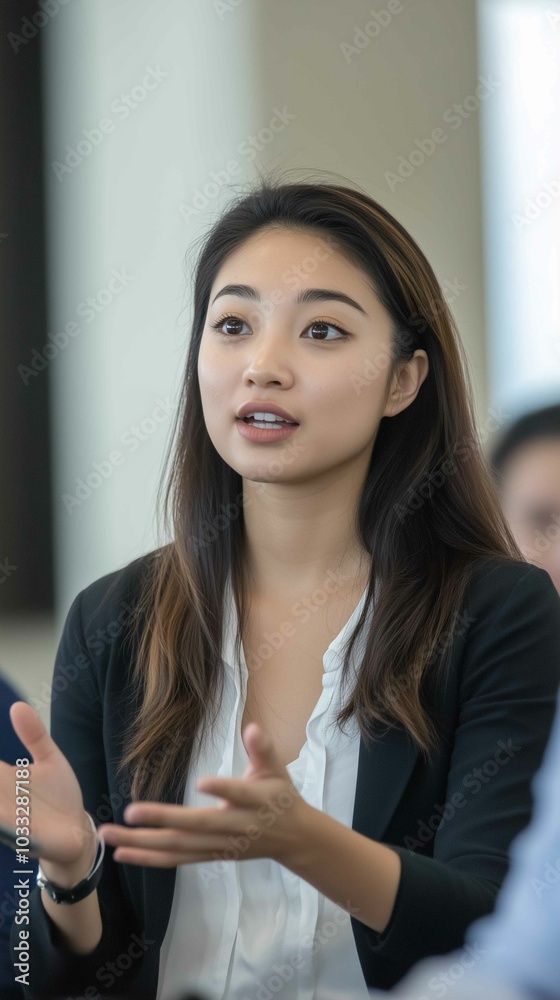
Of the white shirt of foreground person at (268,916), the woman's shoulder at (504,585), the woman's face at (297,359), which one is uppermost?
the woman's face at (297,359)

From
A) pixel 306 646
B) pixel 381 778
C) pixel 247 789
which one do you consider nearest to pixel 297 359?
pixel 306 646

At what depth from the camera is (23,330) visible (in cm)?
220

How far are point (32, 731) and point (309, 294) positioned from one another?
566 millimetres

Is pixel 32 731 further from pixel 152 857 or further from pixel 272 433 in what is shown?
pixel 272 433

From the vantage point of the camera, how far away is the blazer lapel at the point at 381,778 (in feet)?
3.50

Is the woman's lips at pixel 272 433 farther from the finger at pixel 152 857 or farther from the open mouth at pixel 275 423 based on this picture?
the finger at pixel 152 857

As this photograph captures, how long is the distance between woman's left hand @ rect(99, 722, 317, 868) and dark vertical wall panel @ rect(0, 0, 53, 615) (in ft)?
5.04

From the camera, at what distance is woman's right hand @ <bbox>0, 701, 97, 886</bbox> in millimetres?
866

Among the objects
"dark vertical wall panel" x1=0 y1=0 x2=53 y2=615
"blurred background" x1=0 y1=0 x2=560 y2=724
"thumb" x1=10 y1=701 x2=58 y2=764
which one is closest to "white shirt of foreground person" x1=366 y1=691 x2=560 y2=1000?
"thumb" x1=10 y1=701 x2=58 y2=764

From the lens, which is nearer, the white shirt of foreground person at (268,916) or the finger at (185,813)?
the finger at (185,813)

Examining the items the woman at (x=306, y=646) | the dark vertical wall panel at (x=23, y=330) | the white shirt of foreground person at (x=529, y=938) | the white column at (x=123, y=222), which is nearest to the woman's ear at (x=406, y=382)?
the woman at (x=306, y=646)

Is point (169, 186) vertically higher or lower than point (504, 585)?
higher

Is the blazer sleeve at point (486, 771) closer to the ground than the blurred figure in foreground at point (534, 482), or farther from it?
closer to the ground

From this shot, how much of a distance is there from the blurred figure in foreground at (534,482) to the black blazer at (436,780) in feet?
1.27
